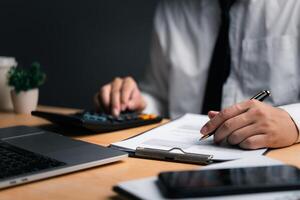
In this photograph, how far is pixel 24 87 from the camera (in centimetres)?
125

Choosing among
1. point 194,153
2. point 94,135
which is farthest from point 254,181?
point 94,135

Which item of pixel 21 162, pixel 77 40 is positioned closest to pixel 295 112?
pixel 21 162

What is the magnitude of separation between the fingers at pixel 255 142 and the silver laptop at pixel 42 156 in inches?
8.2

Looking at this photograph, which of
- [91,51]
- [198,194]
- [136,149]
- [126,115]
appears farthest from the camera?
[91,51]

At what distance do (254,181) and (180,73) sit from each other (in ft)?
3.25

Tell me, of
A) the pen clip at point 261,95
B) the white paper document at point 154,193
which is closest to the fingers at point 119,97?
the pen clip at point 261,95

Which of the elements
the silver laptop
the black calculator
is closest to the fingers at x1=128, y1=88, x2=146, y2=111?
the black calculator

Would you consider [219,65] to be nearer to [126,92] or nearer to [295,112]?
[126,92]

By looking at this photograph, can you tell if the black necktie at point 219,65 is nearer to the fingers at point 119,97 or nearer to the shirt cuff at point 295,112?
the fingers at point 119,97

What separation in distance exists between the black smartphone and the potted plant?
75 centimetres

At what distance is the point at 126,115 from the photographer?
1108mm

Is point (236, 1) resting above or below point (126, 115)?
above

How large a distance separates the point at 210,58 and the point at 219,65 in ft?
0.20

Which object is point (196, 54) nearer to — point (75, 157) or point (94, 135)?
point (94, 135)
